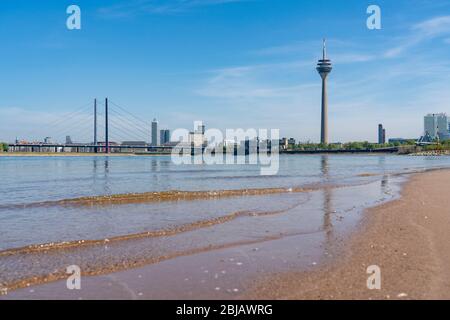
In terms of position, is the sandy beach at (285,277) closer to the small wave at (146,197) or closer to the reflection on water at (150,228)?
the reflection on water at (150,228)

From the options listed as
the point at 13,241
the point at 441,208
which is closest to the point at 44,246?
the point at 13,241

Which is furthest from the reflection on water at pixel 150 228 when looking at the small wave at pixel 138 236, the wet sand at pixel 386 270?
the wet sand at pixel 386 270

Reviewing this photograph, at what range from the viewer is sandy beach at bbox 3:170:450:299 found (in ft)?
21.7

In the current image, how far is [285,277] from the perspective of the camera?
24.5 feet

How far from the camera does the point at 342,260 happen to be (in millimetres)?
8625

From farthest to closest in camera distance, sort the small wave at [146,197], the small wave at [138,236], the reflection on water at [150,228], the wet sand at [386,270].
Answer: the small wave at [146,197]
the small wave at [138,236]
the reflection on water at [150,228]
the wet sand at [386,270]

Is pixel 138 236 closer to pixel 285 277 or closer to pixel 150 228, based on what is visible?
pixel 150 228

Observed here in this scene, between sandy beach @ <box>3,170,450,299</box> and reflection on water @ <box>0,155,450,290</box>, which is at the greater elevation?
sandy beach @ <box>3,170,450,299</box>

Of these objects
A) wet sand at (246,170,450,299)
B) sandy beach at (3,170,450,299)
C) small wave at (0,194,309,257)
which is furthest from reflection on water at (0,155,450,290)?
wet sand at (246,170,450,299)

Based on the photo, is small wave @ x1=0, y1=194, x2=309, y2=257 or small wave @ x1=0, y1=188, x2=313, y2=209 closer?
small wave @ x1=0, y1=194, x2=309, y2=257

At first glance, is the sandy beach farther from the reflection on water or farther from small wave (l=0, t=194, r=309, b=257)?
small wave (l=0, t=194, r=309, b=257)

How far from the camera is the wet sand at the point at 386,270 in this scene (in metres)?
6.56
